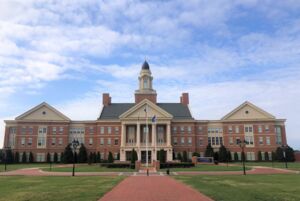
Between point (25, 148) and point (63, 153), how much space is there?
402 inches

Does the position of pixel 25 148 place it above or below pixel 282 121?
below

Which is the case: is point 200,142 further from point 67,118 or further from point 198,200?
point 198,200

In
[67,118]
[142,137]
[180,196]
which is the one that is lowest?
[180,196]

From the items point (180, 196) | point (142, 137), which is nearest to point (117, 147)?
point (142, 137)

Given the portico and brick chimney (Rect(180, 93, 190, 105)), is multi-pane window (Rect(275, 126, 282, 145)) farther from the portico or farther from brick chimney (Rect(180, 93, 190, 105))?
the portico

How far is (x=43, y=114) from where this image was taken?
A: 7519cm

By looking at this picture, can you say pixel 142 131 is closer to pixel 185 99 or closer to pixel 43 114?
pixel 185 99

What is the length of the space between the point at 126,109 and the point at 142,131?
31.9ft

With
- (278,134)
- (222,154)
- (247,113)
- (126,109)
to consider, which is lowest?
(222,154)

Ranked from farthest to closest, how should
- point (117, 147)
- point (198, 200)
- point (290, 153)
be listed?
point (117, 147) → point (290, 153) → point (198, 200)

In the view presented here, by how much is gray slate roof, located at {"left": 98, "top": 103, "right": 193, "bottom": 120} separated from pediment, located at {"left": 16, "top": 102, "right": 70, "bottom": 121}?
409 inches

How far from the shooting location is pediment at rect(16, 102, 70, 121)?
74562mm

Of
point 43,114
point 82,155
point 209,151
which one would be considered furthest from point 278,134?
point 43,114

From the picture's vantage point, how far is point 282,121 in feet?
249
